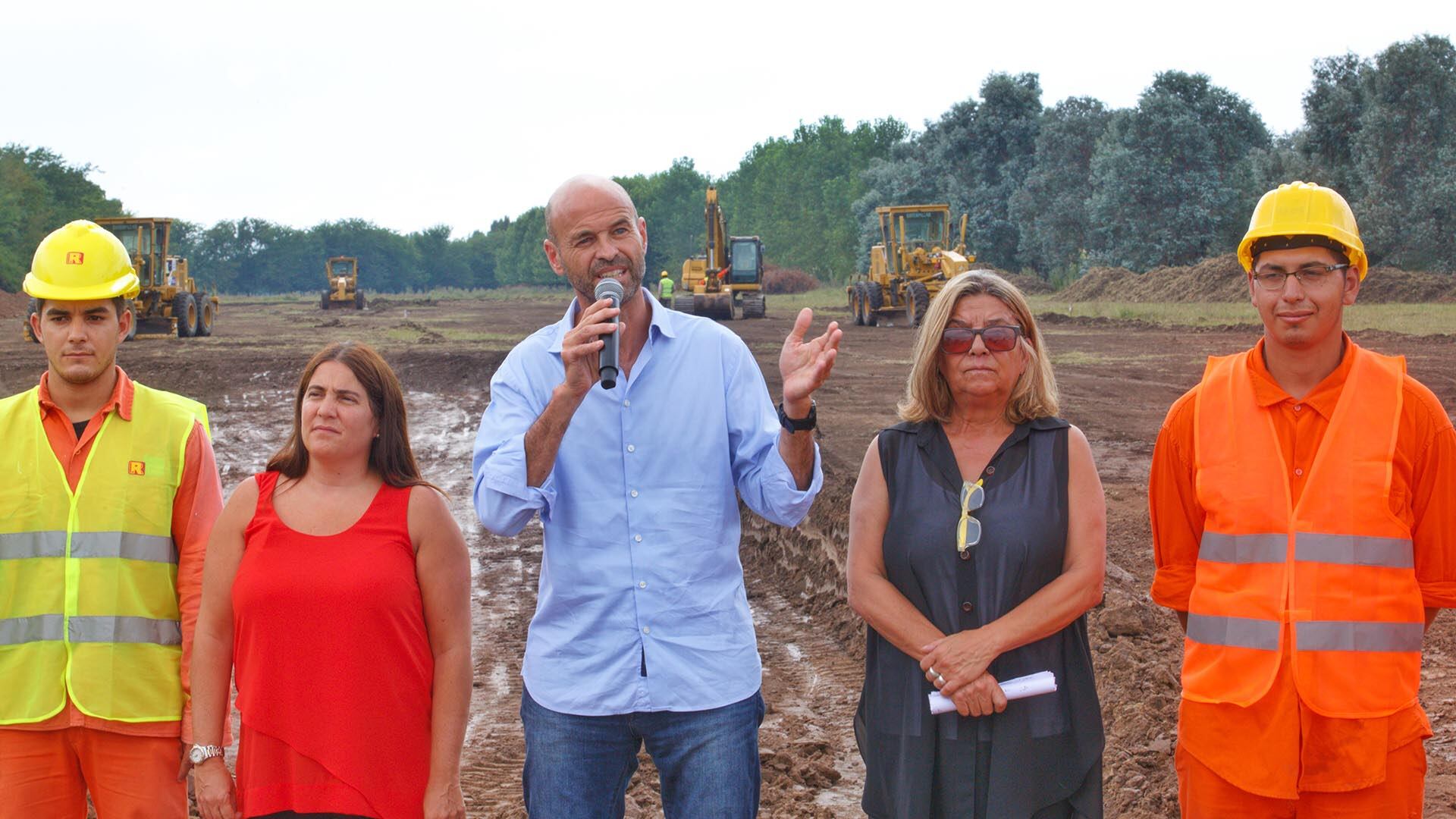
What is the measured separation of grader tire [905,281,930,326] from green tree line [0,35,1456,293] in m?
14.0

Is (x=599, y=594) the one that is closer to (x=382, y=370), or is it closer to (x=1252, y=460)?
(x=382, y=370)

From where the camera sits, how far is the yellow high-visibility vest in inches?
130

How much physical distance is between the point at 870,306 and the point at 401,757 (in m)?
31.9

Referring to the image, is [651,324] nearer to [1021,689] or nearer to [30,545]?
[1021,689]

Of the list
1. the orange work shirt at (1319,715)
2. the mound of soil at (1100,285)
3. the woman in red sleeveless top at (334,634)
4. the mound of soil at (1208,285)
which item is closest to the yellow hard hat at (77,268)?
the woman in red sleeveless top at (334,634)

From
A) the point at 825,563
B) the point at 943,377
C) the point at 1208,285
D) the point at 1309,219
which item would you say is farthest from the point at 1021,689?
the point at 1208,285

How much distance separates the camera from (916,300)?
104 feet

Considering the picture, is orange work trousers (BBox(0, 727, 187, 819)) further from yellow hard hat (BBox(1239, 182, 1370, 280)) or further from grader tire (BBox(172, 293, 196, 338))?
grader tire (BBox(172, 293, 196, 338))

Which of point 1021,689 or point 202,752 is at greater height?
point 1021,689

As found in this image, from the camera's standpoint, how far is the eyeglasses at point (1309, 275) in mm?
3156

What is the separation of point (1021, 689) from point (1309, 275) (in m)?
1.21

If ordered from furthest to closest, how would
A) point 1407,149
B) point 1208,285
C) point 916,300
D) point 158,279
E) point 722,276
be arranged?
point 722,276 < point 1407,149 < point 1208,285 < point 158,279 < point 916,300

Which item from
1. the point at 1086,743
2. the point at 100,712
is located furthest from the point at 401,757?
the point at 1086,743

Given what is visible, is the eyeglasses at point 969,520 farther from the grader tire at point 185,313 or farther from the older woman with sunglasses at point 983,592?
the grader tire at point 185,313
